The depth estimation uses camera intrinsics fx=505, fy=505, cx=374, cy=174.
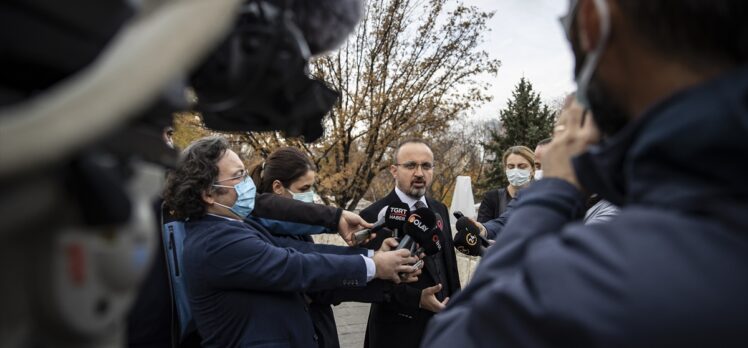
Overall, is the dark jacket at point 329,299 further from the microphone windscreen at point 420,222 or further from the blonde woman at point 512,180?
the blonde woman at point 512,180

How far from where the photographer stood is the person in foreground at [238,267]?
8.79 ft

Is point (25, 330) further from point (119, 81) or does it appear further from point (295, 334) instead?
point (295, 334)

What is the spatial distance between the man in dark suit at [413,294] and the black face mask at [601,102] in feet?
8.54

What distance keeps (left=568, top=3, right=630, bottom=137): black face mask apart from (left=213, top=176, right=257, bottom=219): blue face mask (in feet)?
7.71

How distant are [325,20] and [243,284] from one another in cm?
195

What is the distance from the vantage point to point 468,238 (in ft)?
12.2

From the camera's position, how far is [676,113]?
82 centimetres

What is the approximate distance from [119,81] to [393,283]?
9.47 feet

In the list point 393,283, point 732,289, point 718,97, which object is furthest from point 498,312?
point 393,283

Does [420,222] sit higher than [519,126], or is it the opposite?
[519,126]

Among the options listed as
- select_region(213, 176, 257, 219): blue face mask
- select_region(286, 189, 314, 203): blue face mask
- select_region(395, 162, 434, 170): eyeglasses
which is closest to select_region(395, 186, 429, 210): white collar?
select_region(395, 162, 434, 170): eyeglasses

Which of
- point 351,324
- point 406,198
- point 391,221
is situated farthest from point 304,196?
point 351,324

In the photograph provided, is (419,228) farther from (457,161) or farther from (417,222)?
(457,161)

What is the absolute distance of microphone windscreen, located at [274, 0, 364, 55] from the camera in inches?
39.7
